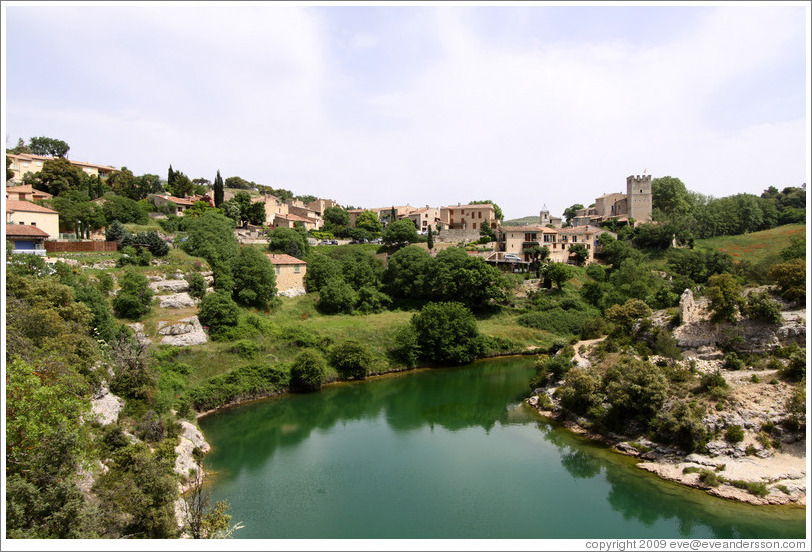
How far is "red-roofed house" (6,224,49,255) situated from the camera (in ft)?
98.7

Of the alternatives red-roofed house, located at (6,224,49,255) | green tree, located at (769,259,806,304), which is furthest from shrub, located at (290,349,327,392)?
green tree, located at (769,259,806,304)

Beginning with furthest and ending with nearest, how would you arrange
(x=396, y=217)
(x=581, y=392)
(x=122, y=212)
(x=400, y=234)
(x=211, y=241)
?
(x=396, y=217) → (x=400, y=234) → (x=122, y=212) → (x=211, y=241) → (x=581, y=392)

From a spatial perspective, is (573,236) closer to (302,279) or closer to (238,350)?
(302,279)

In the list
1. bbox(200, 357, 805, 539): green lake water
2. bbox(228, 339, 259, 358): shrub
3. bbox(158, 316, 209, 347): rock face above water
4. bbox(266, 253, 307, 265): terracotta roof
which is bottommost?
bbox(200, 357, 805, 539): green lake water

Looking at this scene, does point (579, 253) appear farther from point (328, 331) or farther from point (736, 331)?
point (328, 331)

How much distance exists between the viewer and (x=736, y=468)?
61.0 ft

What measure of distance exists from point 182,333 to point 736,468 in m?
27.9

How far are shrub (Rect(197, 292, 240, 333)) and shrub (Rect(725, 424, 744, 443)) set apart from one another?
26.8 metres

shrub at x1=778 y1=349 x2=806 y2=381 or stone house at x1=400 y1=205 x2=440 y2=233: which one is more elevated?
stone house at x1=400 y1=205 x2=440 y2=233

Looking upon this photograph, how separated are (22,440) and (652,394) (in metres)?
22.4

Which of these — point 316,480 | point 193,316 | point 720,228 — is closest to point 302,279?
point 193,316

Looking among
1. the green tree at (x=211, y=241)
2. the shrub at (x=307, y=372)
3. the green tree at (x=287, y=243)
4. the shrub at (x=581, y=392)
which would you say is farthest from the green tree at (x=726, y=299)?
the green tree at (x=287, y=243)

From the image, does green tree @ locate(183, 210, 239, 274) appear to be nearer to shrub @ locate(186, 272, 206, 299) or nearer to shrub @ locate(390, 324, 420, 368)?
shrub @ locate(186, 272, 206, 299)

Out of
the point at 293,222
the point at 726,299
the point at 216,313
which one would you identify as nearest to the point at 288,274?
the point at 216,313
